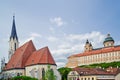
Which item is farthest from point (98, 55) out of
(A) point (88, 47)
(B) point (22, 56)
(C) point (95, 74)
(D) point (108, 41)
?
(B) point (22, 56)

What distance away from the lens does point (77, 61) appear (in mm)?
148875

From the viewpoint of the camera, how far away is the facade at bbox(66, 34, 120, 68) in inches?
4944

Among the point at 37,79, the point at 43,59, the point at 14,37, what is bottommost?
the point at 37,79

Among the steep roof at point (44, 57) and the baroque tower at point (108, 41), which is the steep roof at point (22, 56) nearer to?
the steep roof at point (44, 57)

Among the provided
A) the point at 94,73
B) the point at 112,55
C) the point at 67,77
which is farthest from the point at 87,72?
the point at 112,55

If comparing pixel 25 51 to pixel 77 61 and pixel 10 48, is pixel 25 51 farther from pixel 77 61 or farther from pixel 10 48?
pixel 77 61

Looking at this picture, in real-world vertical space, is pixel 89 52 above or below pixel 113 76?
above

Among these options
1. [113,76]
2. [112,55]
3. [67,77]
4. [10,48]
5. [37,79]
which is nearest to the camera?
[37,79]

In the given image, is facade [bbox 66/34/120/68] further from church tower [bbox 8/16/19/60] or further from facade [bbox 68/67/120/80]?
church tower [bbox 8/16/19/60]

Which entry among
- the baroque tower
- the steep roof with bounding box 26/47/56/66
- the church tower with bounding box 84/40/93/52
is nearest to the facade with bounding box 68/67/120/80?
the steep roof with bounding box 26/47/56/66

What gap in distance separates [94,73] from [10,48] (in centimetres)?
2653

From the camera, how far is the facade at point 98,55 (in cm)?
12557

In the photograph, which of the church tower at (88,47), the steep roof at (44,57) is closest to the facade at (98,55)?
the church tower at (88,47)

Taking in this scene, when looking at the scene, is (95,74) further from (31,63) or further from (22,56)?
(22,56)
